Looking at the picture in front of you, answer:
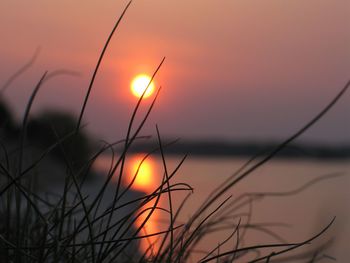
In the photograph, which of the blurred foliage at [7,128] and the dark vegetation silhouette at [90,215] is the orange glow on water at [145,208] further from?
the blurred foliage at [7,128]

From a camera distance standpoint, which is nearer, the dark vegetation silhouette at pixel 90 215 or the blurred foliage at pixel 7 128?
the dark vegetation silhouette at pixel 90 215

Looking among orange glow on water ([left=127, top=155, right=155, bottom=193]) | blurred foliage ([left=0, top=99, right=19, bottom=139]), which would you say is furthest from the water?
blurred foliage ([left=0, top=99, right=19, bottom=139])

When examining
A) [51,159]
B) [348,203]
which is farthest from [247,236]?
[51,159]

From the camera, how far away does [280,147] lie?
1.35ft

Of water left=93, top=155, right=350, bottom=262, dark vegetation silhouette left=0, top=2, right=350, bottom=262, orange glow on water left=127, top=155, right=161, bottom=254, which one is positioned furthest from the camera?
water left=93, top=155, right=350, bottom=262

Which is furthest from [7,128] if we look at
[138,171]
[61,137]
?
[138,171]

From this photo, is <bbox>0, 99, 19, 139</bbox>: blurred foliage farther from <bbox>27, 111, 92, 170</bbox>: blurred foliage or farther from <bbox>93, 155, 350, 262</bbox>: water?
<bbox>93, 155, 350, 262</bbox>: water

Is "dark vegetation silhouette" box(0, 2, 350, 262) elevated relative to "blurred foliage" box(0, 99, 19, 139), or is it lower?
lower

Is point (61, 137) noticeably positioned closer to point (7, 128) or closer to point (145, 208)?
point (7, 128)

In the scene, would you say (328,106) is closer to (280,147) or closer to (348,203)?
(280,147)

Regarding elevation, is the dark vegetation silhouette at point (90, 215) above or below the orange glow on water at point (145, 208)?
below

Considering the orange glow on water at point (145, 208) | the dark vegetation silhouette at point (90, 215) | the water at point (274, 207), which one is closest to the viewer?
the dark vegetation silhouette at point (90, 215)

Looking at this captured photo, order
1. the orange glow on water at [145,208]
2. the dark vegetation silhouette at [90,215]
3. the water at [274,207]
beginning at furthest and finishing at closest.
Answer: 1. the water at [274,207]
2. the orange glow on water at [145,208]
3. the dark vegetation silhouette at [90,215]

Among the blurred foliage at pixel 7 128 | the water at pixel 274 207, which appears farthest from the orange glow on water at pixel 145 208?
the blurred foliage at pixel 7 128
